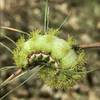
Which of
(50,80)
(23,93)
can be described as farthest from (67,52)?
(23,93)

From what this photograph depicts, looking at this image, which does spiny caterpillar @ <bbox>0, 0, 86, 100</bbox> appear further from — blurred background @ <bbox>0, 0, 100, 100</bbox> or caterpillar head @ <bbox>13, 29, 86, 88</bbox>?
blurred background @ <bbox>0, 0, 100, 100</bbox>

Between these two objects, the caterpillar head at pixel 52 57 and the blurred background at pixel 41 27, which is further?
the blurred background at pixel 41 27

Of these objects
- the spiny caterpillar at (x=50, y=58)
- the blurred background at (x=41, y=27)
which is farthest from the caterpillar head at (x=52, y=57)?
the blurred background at (x=41, y=27)

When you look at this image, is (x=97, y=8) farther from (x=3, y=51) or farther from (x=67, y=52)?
(x=67, y=52)

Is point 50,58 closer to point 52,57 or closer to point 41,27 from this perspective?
point 52,57

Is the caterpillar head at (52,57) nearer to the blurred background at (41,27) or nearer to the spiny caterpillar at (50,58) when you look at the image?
the spiny caterpillar at (50,58)

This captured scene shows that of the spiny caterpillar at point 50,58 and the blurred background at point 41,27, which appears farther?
the blurred background at point 41,27

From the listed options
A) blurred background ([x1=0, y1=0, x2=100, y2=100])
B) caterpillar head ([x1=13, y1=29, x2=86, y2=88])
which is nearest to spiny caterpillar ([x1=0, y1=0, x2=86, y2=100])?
caterpillar head ([x1=13, y1=29, x2=86, y2=88])

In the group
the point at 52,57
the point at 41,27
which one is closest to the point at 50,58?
the point at 52,57
